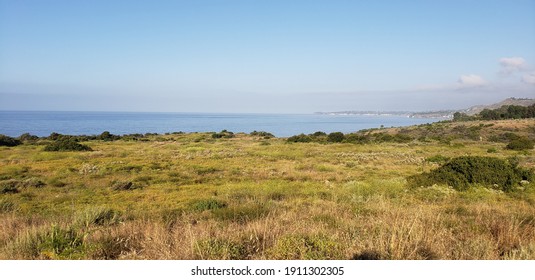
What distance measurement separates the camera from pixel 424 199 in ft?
43.4

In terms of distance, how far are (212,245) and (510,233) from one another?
4800 mm

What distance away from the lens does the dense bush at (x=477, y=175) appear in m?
15.9

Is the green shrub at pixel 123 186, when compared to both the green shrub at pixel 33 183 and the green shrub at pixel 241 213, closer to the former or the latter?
the green shrub at pixel 33 183

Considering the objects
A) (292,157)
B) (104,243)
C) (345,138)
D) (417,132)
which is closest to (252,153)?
(292,157)

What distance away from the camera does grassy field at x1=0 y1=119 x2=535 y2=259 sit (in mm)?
4938

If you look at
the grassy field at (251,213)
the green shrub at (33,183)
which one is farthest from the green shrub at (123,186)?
the green shrub at (33,183)

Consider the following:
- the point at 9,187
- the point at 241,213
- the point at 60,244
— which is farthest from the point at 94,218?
the point at 9,187

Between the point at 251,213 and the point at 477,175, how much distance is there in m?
12.7

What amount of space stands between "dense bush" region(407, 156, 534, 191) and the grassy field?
598 millimetres

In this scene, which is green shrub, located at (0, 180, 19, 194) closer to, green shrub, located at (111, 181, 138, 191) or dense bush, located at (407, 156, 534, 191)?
green shrub, located at (111, 181, 138, 191)

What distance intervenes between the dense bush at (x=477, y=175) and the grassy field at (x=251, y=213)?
60 centimetres

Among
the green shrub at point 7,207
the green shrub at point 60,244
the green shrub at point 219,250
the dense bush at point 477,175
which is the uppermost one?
the green shrub at point 219,250

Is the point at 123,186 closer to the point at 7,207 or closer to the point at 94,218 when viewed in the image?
the point at 7,207
